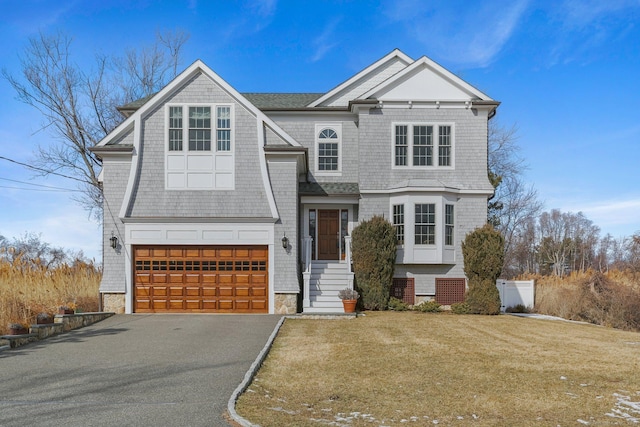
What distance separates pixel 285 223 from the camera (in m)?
18.6

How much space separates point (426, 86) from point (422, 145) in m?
2.23

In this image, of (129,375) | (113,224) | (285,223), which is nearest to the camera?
(129,375)

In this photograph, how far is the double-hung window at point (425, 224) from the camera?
20.1 meters

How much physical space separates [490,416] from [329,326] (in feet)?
28.2

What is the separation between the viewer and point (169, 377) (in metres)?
8.73

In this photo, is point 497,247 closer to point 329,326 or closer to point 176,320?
point 329,326

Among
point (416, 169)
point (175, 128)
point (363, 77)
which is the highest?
point (363, 77)

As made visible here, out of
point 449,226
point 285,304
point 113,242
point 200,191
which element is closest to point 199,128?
point 200,191

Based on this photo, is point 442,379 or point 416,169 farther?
point 416,169

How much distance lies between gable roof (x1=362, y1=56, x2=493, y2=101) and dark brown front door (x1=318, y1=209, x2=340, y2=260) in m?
4.77

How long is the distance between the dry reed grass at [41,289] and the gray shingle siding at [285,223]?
21.1 ft

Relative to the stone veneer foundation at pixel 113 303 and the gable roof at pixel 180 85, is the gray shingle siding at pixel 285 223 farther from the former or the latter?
the stone veneer foundation at pixel 113 303

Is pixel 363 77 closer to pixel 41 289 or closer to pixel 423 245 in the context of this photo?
pixel 423 245

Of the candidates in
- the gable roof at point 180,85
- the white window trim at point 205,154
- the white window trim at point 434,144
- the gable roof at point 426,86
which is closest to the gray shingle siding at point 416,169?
the white window trim at point 434,144
